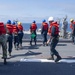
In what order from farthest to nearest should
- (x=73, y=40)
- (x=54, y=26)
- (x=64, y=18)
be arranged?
(x=64, y=18) → (x=73, y=40) → (x=54, y=26)

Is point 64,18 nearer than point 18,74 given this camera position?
No

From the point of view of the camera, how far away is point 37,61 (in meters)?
15.6

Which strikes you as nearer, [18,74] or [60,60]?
[18,74]

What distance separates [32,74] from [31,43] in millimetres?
12116

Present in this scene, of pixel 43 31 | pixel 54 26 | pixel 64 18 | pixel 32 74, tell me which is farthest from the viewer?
pixel 64 18

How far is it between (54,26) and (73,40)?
1037 centimetres

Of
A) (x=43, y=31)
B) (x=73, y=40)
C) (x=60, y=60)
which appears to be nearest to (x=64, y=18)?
(x=73, y=40)

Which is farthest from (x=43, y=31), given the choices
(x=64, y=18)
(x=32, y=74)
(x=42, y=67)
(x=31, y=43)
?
(x=32, y=74)

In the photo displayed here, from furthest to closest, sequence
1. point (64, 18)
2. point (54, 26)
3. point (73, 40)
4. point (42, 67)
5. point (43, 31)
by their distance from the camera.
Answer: point (64, 18) < point (73, 40) < point (43, 31) < point (54, 26) < point (42, 67)

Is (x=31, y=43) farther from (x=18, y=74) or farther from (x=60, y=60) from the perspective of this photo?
(x=18, y=74)

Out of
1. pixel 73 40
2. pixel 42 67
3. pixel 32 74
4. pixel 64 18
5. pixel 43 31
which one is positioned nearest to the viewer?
pixel 32 74

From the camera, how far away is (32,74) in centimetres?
1238

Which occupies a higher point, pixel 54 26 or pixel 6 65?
pixel 54 26

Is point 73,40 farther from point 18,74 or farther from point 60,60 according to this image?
point 18,74
